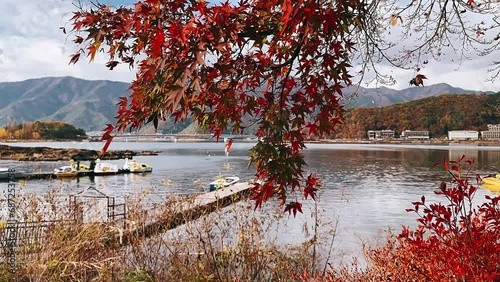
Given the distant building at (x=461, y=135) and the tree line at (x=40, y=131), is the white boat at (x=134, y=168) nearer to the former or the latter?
the distant building at (x=461, y=135)

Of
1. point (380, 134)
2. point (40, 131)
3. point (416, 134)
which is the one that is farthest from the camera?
point (380, 134)

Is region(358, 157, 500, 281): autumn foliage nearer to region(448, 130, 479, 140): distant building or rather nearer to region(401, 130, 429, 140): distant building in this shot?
region(448, 130, 479, 140): distant building

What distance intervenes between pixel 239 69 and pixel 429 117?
11336 cm

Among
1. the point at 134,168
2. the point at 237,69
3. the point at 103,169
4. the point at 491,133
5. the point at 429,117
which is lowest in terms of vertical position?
the point at 134,168

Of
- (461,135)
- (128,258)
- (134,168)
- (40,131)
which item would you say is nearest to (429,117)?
(461,135)

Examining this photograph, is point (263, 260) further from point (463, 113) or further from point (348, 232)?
point (463, 113)

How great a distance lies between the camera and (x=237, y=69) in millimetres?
2672

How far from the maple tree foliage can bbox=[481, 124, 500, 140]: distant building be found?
119 metres

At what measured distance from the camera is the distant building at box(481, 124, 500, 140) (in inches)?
4265

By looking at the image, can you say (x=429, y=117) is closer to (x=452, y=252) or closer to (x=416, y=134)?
(x=416, y=134)

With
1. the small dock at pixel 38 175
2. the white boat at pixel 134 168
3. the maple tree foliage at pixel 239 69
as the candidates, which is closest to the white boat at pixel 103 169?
the small dock at pixel 38 175

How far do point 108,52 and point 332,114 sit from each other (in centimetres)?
163

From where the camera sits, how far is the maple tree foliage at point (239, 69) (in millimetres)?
2010

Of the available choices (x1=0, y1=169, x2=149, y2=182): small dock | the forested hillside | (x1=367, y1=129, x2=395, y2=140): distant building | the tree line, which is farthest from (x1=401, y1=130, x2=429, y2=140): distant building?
(x1=0, y1=169, x2=149, y2=182): small dock
